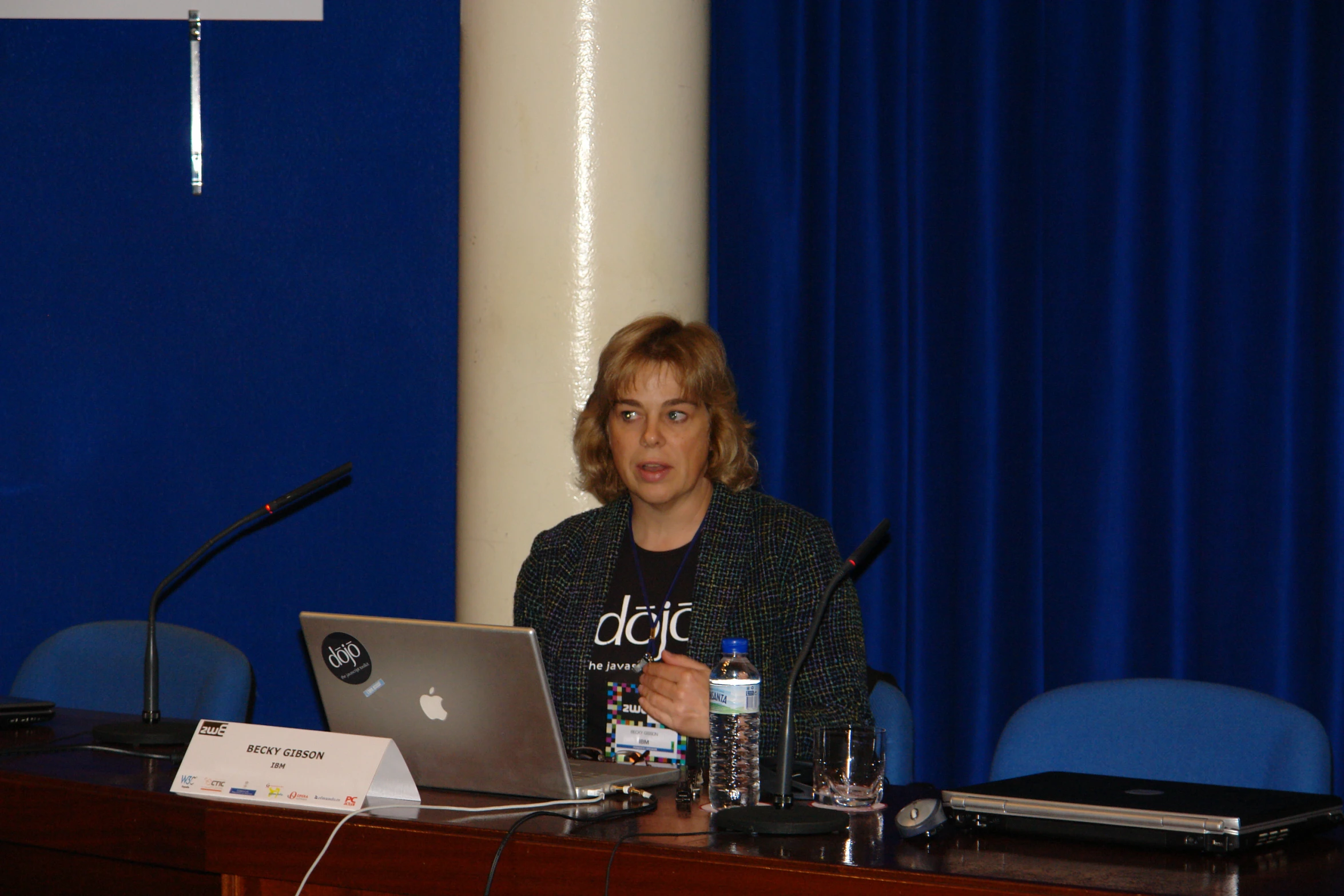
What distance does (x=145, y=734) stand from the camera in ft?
6.93

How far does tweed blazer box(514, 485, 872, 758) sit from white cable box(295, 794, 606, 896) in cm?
53

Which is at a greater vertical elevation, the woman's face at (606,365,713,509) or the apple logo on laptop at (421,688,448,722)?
the woman's face at (606,365,713,509)

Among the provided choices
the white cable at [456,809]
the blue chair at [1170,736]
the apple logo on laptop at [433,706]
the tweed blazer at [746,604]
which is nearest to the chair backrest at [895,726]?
the tweed blazer at [746,604]

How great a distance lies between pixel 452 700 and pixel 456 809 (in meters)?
0.13

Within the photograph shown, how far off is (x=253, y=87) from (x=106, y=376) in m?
0.88

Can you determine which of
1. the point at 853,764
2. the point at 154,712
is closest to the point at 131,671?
the point at 154,712

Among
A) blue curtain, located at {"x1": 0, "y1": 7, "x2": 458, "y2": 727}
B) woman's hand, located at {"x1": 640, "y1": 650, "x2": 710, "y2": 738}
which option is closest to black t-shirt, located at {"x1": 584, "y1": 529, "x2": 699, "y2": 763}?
woman's hand, located at {"x1": 640, "y1": 650, "x2": 710, "y2": 738}

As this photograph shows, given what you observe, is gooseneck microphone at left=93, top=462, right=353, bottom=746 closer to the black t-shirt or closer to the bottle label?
the black t-shirt

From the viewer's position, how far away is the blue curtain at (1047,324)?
8.57ft

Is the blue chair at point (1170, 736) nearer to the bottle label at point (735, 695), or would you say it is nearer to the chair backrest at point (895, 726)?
the chair backrest at point (895, 726)

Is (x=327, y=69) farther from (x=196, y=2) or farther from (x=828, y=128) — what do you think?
(x=828, y=128)

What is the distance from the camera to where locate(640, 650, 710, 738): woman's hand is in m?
1.93

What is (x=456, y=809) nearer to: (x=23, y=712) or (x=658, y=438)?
(x=658, y=438)

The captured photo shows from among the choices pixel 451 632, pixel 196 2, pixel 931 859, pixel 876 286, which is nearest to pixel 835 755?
A: pixel 931 859
